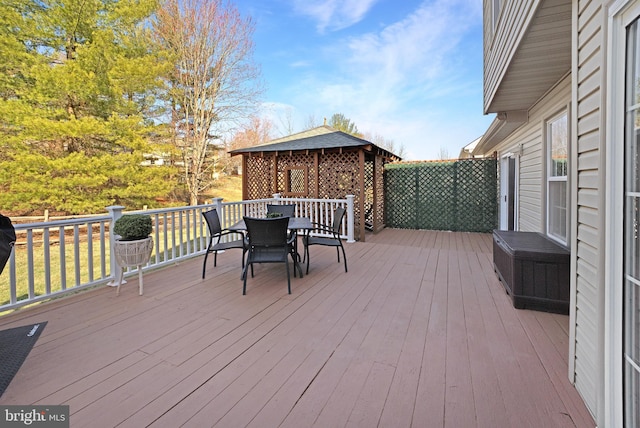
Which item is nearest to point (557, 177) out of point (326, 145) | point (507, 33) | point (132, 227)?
point (507, 33)

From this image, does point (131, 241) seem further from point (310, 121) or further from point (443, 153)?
point (443, 153)

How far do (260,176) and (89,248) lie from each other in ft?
19.3

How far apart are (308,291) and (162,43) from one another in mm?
12914

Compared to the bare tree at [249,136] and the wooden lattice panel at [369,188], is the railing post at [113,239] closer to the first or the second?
the wooden lattice panel at [369,188]

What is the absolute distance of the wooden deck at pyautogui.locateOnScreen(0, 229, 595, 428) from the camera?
1.60m

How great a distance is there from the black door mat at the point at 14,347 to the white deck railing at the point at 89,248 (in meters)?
0.48

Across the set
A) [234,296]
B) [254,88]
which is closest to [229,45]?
[254,88]

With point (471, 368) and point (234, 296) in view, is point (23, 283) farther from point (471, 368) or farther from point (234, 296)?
point (471, 368)

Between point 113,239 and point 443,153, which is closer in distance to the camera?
point 113,239

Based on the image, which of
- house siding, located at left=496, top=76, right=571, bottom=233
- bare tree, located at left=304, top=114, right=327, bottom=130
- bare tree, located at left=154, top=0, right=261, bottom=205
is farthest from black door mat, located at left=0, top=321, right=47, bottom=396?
bare tree, located at left=304, top=114, right=327, bottom=130

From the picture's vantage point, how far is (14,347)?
2.22 meters

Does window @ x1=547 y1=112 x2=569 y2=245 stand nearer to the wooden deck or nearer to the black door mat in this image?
the wooden deck

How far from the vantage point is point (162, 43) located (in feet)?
38.8

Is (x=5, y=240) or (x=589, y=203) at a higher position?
(x=589, y=203)
